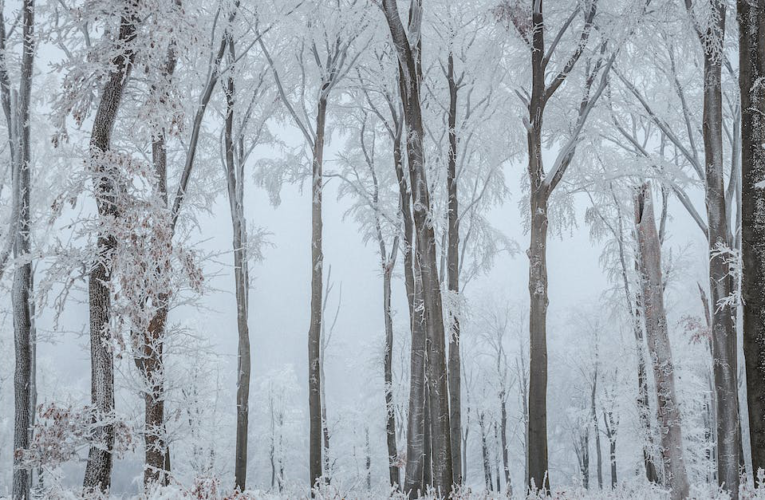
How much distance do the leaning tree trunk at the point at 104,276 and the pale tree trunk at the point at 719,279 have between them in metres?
7.56

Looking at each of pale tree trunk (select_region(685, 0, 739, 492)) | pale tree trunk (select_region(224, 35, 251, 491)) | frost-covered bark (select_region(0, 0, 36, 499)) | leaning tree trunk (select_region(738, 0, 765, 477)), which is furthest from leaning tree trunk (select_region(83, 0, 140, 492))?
pale tree trunk (select_region(685, 0, 739, 492))

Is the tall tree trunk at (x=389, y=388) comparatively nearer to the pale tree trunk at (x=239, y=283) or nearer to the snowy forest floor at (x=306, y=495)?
the pale tree trunk at (x=239, y=283)

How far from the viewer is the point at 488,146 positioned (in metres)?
12.5

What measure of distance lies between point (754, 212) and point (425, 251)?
3696 mm

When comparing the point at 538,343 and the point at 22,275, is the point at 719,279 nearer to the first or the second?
the point at 538,343

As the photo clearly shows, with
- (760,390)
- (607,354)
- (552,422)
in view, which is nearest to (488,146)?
(760,390)

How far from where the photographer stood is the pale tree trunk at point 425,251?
6.80 metres

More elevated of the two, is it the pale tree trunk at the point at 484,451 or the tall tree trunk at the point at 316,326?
the tall tree trunk at the point at 316,326

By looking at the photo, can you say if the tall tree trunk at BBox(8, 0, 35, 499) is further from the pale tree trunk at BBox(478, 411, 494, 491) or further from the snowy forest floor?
the pale tree trunk at BBox(478, 411, 494, 491)

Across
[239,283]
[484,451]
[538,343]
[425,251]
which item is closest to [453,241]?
[538,343]

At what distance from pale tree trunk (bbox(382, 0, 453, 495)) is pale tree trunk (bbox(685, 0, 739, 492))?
3.40 meters

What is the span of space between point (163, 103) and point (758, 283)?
7.45 metres

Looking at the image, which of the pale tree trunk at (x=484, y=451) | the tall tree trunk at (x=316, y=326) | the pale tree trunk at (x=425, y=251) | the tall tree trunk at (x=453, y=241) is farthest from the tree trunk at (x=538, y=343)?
the pale tree trunk at (x=484, y=451)

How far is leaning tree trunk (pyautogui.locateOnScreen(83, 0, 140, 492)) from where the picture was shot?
675 cm
